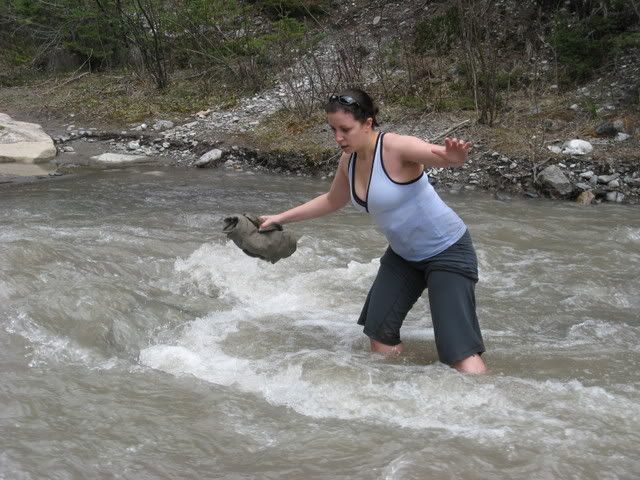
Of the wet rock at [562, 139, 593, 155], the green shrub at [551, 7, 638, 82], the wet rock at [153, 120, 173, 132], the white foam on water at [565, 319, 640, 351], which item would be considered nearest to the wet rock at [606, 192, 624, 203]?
the wet rock at [562, 139, 593, 155]

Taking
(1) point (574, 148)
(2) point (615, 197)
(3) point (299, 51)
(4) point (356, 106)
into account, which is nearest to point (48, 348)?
(4) point (356, 106)

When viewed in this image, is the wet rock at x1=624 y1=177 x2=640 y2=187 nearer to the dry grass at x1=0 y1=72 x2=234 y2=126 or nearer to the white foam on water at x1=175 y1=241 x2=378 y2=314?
the white foam on water at x1=175 y1=241 x2=378 y2=314

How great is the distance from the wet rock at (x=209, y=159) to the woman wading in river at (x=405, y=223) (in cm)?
700

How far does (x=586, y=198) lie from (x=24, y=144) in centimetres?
835

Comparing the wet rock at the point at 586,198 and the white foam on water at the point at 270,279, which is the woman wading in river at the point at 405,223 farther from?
the wet rock at the point at 586,198

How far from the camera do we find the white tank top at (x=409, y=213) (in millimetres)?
3486

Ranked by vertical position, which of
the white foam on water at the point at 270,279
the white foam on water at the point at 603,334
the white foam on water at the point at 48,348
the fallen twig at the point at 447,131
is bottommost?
the white foam on water at the point at 603,334

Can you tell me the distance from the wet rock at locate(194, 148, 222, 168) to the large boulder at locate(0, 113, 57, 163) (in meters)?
2.49

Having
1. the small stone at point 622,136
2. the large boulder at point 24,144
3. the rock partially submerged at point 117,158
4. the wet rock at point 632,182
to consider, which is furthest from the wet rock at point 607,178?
the large boulder at point 24,144

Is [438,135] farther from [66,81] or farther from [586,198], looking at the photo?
[66,81]

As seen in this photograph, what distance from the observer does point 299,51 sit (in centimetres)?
1390

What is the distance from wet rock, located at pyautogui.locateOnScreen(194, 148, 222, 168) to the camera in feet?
35.7

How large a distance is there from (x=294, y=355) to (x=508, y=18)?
10325mm

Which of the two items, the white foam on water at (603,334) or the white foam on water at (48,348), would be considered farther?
the white foam on water at (603,334)
